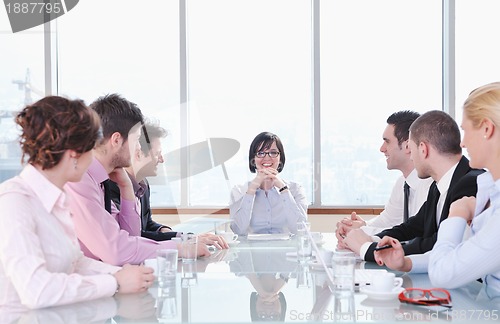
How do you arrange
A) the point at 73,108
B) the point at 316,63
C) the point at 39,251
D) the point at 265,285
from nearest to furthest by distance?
the point at 39,251 → the point at 73,108 → the point at 265,285 → the point at 316,63

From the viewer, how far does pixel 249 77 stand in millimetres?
5477

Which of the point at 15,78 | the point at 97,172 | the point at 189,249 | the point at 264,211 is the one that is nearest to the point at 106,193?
the point at 97,172

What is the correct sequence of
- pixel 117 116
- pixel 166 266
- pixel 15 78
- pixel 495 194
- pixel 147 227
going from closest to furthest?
pixel 495 194
pixel 166 266
pixel 117 116
pixel 147 227
pixel 15 78

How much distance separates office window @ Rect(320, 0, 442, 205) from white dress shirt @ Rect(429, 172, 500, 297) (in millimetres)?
3455

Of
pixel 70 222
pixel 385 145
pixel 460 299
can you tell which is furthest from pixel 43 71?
pixel 460 299

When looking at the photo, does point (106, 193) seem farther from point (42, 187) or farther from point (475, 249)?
point (475, 249)

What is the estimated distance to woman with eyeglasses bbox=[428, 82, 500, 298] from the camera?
1777 mm

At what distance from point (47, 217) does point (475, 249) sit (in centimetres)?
116

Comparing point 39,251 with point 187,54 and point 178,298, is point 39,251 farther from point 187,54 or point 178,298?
point 187,54

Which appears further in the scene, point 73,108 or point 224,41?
point 224,41

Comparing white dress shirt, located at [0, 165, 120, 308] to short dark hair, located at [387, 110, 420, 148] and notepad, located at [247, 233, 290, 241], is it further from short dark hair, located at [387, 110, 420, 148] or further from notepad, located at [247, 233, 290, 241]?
short dark hair, located at [387, 110, 420, 148]

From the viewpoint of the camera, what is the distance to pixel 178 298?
1.80 m

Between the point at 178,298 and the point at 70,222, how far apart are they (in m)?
0.38

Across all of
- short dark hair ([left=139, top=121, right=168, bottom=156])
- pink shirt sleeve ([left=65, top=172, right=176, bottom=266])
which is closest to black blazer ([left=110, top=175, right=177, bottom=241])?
short dark hair ([left=139, top=121, right=168, bottom=156])
